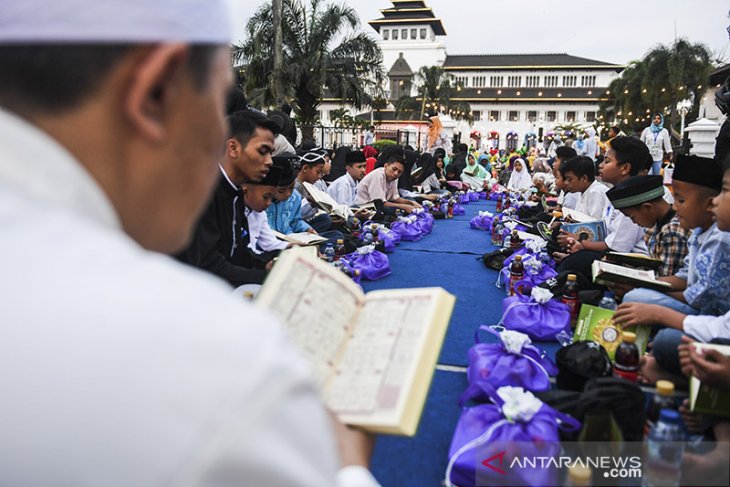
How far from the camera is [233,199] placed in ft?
9.59

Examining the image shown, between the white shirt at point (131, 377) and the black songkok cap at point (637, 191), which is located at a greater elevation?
the white shirt at point (131, 377)

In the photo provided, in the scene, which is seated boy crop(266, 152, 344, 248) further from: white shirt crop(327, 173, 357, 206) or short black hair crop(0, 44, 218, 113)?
short black hair crop(0, 44, 218, 113)

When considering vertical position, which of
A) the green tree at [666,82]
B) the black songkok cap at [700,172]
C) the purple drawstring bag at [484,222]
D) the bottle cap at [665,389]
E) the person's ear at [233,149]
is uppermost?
the green tree at [666,82]

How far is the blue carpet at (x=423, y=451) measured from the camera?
183 cm

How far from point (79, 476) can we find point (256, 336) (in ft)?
0.61

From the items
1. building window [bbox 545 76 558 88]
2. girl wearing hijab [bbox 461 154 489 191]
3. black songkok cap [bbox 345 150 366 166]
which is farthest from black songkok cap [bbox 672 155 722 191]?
building window [bbox 545 76 558 88]

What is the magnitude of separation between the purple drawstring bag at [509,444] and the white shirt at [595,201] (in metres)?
3.47

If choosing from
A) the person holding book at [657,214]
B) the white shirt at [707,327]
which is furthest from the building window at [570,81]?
the white shirt at [707,327]

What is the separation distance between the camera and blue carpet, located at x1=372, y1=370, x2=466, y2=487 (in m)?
1.83

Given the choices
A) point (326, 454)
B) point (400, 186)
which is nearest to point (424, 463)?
point (326, 454)

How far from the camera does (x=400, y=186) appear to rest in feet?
28.4

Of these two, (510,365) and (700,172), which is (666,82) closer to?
(700,172)

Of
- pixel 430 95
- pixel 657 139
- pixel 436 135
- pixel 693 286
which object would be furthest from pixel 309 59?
pixel 430 95

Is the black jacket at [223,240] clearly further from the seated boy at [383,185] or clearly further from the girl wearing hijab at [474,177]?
the girl wearing hijab at [474,177]
